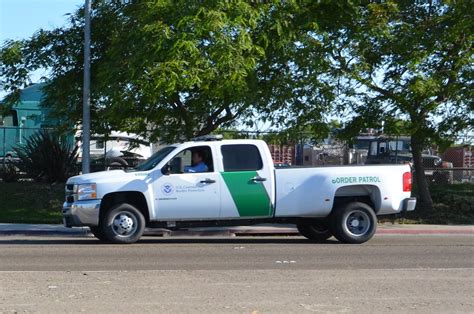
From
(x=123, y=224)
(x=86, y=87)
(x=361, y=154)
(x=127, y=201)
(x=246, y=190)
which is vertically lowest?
(x=123, y=224)

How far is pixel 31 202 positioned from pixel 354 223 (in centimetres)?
1038

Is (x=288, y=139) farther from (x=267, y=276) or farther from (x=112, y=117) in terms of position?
(x=267, y=276)

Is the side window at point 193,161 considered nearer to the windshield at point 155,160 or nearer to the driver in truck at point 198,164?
the driver in truck at point 198,164

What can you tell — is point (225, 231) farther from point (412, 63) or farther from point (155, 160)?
point (412, 63)

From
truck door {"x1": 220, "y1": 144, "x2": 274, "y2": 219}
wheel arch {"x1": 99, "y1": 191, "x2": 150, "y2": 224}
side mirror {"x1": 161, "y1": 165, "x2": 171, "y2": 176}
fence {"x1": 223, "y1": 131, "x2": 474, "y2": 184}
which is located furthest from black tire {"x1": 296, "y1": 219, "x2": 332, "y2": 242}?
fence {"x1": 223, "y1": 131, "x2": 474, "y2": 184}

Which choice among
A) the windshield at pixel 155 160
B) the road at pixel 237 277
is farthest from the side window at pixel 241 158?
the road at pixel 237 277

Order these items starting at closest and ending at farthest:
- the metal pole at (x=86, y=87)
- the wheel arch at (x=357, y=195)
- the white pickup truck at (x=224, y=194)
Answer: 1. the white pickup truck at (x=224, y=194)
2. the wheel arch at (x=357, y=195)
3. the metal pole at (x=86, y=87)

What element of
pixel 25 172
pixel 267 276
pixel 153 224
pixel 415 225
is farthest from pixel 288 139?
pixel 267 276

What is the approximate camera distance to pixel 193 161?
14406 millimetres

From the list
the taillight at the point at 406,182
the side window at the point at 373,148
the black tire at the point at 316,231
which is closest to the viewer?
the taillight at the point at 406,182

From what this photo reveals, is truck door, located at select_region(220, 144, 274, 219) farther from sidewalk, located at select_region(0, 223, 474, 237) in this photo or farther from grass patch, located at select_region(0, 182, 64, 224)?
grass patch, located at select_region(0, 182, 64, 224)

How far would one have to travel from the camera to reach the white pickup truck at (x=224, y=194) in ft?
45.9

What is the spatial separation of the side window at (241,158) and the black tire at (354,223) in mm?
1869

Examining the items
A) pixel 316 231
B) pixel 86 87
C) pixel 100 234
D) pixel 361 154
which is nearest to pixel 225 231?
pixel 316 231
